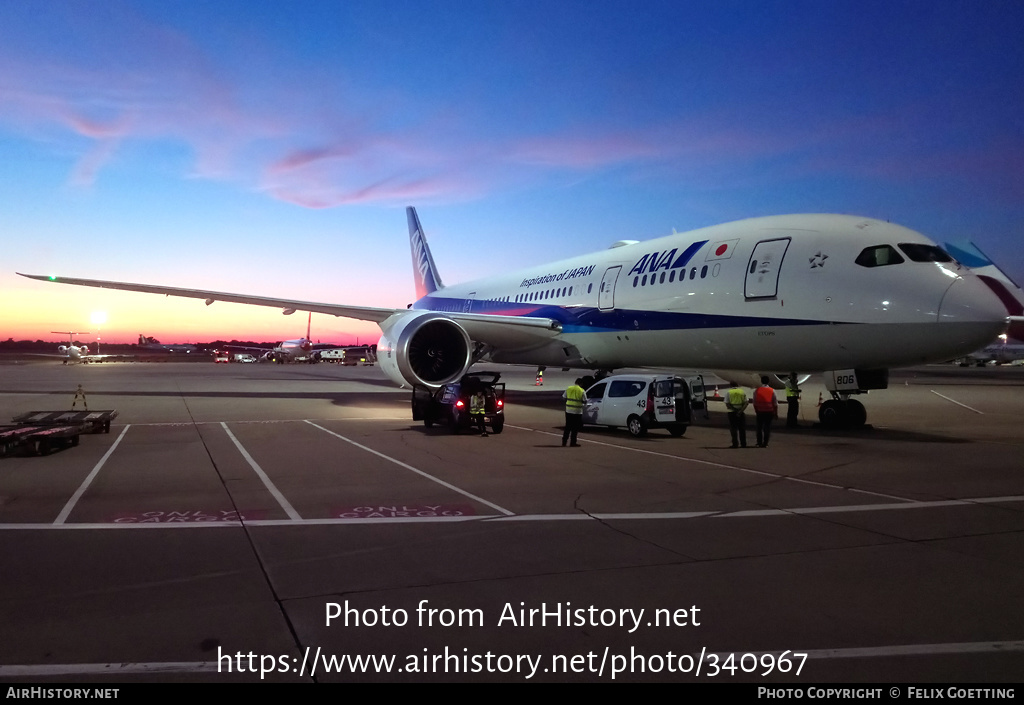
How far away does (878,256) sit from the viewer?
13.7m

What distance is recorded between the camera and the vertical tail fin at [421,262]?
1373 inches

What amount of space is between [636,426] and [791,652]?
11486 millimetres

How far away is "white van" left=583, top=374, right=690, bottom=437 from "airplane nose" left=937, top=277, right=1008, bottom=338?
4.92 m

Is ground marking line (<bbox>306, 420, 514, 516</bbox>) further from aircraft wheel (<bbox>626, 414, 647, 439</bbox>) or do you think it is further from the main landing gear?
the main landing gear

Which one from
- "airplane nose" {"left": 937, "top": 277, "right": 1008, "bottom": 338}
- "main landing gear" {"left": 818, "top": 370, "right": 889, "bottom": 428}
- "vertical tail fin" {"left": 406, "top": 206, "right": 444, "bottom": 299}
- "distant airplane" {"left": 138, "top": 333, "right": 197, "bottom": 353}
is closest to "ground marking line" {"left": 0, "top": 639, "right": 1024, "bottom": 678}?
"airplane nose" {"left": 937, "top": 277, "right": 1008, "bottom": 338}

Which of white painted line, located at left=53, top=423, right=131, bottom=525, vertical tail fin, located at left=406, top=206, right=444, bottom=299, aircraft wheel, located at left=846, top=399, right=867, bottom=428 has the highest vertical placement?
vertical tail fin, located at left=406, top=206, right=444, bottom=299

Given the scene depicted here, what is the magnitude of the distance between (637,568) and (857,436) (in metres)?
11.3

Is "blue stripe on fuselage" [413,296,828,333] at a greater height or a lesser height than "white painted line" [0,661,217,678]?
greater

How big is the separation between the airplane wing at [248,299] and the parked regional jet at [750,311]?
0.08 m

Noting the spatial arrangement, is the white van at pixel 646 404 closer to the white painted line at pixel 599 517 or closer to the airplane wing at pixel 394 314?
the airplane wing at pixel 394 314

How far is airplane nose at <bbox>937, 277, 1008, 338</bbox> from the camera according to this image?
41.1ft

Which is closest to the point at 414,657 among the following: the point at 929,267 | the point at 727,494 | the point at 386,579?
the point at 386,579
